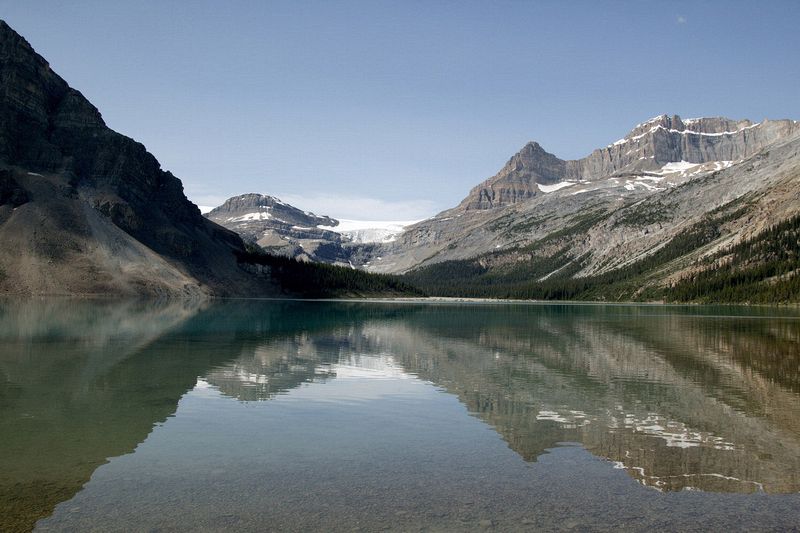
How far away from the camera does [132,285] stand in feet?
524

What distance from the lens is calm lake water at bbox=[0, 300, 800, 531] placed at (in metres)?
14.1

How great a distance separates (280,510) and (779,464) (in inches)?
571

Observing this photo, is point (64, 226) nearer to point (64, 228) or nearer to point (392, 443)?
point (64, 228)

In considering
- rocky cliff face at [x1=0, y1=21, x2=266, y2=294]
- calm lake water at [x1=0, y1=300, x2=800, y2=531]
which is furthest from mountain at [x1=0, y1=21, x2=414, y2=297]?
calm lake water at [x1=0, y1=300, x2=800, y2=531]

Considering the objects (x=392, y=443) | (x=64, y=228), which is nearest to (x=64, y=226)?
(x=64, y=228)

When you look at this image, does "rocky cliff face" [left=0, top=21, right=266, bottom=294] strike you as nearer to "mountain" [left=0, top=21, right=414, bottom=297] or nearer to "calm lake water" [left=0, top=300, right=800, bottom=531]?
"mountain" [left=0, top=21, right=414, bottom=297]

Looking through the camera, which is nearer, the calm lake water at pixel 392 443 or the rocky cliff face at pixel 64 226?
the calm lake water at pixel 392 443

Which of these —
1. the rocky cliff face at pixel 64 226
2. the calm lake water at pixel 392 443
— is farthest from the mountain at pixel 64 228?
the calm lake water at pixel 392 443

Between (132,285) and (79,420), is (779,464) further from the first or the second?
(132,285)

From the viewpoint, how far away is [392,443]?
68.4ft

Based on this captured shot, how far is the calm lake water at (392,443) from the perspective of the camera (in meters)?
14.1

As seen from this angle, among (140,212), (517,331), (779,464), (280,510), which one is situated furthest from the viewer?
(140,212)

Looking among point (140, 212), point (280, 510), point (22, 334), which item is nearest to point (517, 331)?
point (22, 334)

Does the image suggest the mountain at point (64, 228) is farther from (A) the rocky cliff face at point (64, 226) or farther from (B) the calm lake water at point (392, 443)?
(B) the calm lake water at point (392, 443)
